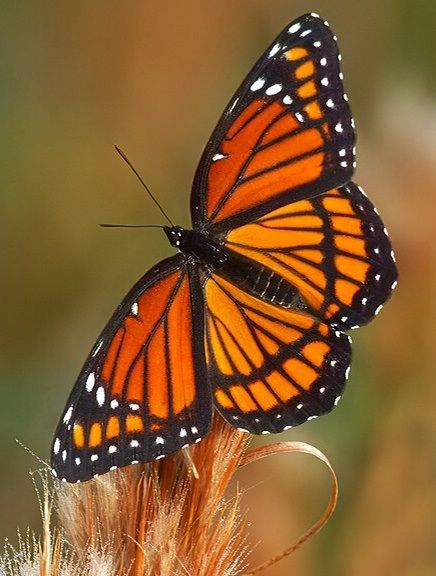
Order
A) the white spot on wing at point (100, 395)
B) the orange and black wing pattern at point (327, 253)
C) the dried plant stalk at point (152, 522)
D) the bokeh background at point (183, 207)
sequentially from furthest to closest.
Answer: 1. the bokeh background at point (183, 207)
2. the orange and black wing pattern at point (327, 253)
3. the white spot on wing at point (100, 395)
4. the dried plant stalk at point (152, 522)

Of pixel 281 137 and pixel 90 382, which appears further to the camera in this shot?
pixel 281 137

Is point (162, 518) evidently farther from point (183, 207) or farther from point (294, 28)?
point (183, 207)

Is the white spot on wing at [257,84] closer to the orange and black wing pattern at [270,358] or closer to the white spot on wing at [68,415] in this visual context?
the orange and black wing pattern at [270,358]

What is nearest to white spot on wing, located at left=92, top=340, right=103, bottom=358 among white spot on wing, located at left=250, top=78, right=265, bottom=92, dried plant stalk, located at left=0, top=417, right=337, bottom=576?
dried plant stalk, located at left=0, top=417, right=337, bottom=576

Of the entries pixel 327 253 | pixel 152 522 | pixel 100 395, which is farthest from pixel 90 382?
pixel 327 253

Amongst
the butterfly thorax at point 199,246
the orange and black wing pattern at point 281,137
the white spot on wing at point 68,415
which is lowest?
the white spot on wing at point 68,415

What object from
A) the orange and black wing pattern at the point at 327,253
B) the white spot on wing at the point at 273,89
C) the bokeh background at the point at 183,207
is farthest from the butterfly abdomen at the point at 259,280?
the bokeh background at the point at 183,207

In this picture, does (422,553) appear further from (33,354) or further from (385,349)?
(33,354)
